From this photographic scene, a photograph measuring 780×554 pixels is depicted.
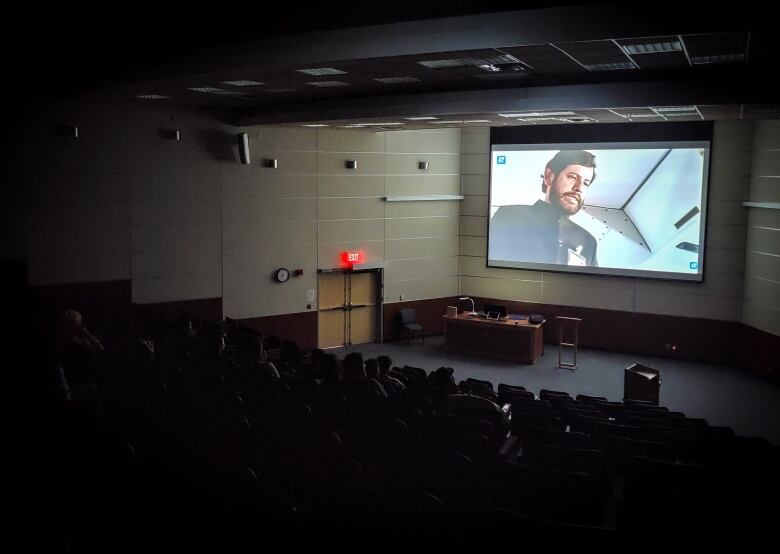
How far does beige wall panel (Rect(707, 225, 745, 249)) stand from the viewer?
586 inches

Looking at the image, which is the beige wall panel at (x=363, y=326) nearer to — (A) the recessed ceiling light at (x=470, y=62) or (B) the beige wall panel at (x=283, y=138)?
(B) the beige wall panel at (x=283, y=138)

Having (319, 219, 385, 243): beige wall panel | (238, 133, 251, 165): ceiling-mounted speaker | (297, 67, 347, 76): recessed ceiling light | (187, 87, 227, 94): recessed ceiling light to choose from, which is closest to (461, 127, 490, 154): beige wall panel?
(319, 219, 385, 243): beige wall panel

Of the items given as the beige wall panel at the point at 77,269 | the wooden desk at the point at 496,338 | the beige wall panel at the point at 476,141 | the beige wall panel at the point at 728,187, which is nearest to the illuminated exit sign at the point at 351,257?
the wooden desk at the point at 496,338

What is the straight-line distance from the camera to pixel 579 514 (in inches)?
208

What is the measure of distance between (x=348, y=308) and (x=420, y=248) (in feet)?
8.18

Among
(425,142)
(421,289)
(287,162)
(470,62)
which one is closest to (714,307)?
(421,289)

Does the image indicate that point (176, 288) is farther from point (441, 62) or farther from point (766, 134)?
point (766, 134)

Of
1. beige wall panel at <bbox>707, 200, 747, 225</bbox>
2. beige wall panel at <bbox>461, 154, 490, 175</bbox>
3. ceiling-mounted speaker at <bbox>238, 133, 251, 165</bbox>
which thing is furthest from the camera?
beige wall panel at <bbox>461, 154, 490, 175</bbox>

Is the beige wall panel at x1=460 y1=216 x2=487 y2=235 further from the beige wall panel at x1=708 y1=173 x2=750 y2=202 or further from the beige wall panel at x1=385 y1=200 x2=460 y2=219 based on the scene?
the beige wall panel at x1=708 y1=173 x2=750 y2=202

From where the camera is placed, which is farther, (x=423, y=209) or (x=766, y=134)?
(x=423, y=209)

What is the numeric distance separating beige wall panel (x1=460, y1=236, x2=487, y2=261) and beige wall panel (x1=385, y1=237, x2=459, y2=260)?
185 millimetres

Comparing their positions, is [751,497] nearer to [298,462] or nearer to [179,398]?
[298,462]

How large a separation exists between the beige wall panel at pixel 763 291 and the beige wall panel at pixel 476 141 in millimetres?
6821

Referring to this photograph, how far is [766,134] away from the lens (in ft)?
46.4
